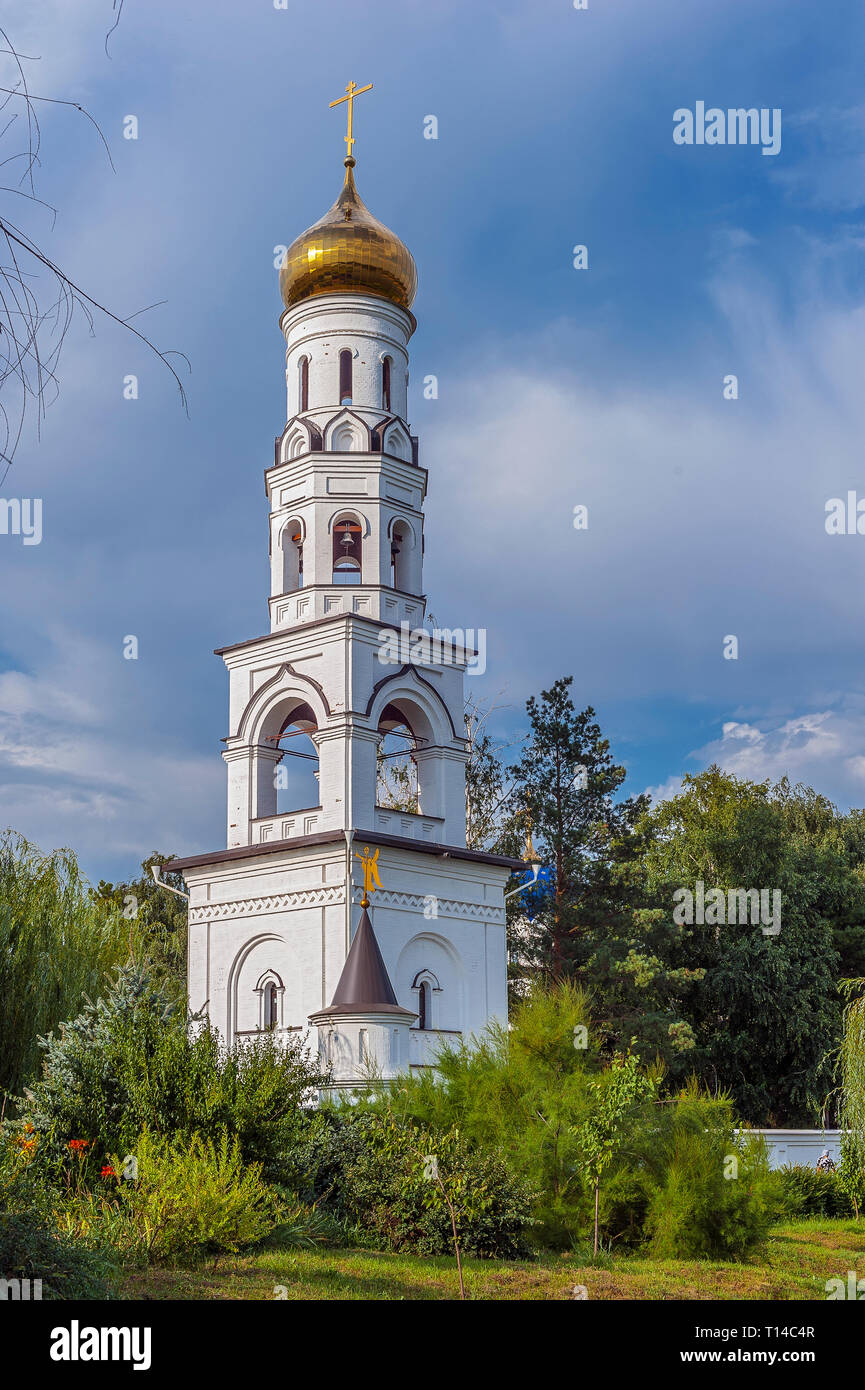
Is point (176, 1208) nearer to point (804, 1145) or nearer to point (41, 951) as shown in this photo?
point (41, 951)

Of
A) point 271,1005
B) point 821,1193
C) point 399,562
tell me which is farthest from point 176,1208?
point 399,562

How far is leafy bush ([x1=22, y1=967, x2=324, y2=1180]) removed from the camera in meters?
11.4

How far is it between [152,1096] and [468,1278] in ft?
10.1

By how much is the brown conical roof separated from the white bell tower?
0.03m

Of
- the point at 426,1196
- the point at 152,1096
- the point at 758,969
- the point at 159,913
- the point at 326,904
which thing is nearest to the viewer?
the point at 152,1096

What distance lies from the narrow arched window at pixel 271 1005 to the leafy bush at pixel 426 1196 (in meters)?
9.31

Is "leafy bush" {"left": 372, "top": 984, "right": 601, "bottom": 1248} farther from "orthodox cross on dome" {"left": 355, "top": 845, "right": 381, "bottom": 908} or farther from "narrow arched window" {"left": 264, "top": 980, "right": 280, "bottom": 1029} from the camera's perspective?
"narrow arched window" {"left": 264, "top": 980, "right": 280, "bottom": 1029}

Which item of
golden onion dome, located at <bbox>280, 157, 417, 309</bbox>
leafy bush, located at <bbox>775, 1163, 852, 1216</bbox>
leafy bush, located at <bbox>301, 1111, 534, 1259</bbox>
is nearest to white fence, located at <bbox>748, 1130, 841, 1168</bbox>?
leafy bush, located at <bbox>775, 1163, 852, 1216</bbox>

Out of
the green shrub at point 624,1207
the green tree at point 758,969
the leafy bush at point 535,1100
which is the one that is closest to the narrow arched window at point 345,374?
the green tree at point 758,969

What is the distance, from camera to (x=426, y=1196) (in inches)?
454

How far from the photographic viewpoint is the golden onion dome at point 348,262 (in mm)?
25516
